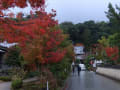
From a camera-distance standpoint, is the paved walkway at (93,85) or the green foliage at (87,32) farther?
the green foliage at (87,32)

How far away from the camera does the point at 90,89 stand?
16016 mm

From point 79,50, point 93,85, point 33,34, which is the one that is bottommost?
point 93,85

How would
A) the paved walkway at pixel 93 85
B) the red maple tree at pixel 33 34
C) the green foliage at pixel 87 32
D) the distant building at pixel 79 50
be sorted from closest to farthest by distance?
the red maple tree at pixel 33 34, the paved walkway at pixel 93 85, the green foliage at pixel 87 32, the distant building at pixel 79 50

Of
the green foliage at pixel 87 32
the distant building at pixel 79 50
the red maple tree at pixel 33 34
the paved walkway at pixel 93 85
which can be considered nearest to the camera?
the red maple tree at pixel 33 34

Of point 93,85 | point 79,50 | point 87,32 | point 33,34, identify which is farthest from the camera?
point 79,50

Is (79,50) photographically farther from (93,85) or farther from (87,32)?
(93,85)

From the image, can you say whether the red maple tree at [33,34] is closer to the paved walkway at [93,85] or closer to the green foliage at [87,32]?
the paved walkway at [93,85]

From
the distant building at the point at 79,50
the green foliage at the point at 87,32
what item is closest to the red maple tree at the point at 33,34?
the green foliage at the point at 87,32

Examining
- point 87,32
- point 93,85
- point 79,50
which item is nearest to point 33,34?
point 93,85

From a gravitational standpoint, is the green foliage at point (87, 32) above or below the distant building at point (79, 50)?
above

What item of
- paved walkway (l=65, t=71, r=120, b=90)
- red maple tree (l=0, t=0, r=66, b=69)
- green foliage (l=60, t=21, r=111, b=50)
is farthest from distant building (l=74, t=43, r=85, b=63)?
red maple tree (l=0, t=0, r=66, b=69)

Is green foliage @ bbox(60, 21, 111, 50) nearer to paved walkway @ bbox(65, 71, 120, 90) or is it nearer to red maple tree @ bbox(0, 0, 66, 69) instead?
paved walkway @ bbox(65, 71, 120, 90)

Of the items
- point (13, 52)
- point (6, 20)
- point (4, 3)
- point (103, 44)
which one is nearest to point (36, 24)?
point (6, 20)

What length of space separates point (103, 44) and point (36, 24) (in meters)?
36.4
